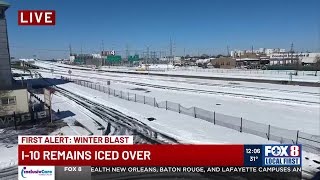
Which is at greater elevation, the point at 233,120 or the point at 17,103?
the point at 17,103

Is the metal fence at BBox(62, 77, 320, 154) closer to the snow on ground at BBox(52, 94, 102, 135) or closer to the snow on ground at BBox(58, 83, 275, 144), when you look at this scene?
the snow on ground at BBox(58, 83, 275, 144)

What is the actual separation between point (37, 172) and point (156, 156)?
6104 millimetres

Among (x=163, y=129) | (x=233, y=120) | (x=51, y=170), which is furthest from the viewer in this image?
(x=233, y=120)

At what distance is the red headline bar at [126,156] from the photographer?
549 inches

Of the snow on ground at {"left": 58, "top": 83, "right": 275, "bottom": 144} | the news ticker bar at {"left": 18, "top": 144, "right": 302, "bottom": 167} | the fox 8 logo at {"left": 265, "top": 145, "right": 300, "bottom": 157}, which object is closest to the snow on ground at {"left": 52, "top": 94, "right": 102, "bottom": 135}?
the snow on ground at {"left": 58, "top": 83, "right": 275, "bottom": 144}

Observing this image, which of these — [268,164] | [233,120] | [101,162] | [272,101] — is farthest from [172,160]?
[272,101]

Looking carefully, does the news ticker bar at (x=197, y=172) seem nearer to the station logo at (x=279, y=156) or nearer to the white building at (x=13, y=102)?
the station logo at (x=279, y=156)

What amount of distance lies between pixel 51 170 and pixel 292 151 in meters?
11.8

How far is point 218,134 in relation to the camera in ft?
76.4

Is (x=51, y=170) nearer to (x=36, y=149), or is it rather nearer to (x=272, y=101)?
(x=36, y=149)

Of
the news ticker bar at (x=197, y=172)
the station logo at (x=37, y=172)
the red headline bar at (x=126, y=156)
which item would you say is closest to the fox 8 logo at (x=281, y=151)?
the news ticker bar at (x=197, y=172)

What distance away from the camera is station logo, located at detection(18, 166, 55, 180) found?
1253 centimetres

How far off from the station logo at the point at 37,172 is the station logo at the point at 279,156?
33.2 ft

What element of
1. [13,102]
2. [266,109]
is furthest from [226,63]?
[13,102]
